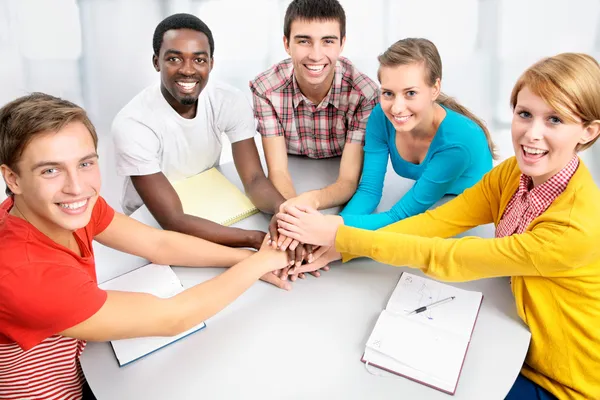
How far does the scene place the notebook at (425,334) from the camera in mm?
963

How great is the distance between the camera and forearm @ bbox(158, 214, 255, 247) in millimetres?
1372

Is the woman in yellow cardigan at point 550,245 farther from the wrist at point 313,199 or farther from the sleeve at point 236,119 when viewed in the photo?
the sleeve at point 236,119

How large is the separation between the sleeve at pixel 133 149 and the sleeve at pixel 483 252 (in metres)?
0.60

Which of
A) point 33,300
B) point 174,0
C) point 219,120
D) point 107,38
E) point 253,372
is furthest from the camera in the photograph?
point 174,0

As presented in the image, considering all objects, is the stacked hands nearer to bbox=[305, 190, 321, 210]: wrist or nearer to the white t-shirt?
bbox=[305, 190, 321, 210]: wrist

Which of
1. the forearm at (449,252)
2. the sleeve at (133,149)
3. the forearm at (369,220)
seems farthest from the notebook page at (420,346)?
the sleeve at (133,149)

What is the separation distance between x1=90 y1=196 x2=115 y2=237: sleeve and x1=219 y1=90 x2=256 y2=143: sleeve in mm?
559

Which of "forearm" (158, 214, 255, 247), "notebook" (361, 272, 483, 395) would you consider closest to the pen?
"notebook" (361, 272, 483, 395)

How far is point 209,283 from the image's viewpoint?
3.64 ft

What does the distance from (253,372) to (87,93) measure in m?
1.79

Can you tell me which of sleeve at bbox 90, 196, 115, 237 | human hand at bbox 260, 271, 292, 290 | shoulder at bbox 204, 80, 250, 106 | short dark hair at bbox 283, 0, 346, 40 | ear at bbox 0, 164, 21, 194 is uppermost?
short dark hair at bbox 283, 0, 346, 40

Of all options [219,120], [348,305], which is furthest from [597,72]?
[219,120]

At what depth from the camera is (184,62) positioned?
4.92 ft

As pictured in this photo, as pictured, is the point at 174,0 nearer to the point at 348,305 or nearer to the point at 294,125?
the point at 294,125
